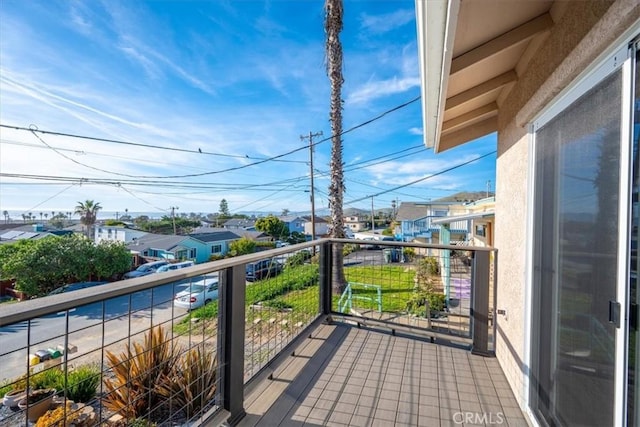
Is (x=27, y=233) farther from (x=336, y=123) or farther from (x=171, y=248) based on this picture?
(x=336, y=123)

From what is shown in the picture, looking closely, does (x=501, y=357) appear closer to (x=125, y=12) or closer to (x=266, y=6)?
(x=266, y=6)

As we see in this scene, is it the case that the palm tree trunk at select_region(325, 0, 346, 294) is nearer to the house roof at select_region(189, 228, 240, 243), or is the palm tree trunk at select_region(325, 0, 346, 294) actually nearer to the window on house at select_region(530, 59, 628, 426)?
the window on house at select_region(530, 59, 628, 426)

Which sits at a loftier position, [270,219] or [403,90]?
[403,90]

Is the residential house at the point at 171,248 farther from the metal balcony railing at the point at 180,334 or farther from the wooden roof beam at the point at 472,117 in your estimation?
the wooden roof beam at the point at 472,117

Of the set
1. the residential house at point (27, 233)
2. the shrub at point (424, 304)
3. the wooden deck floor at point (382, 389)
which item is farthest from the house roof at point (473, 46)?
the residential house at point (27, 233)

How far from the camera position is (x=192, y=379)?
1834 millimetres

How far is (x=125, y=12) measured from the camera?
9.77 meters

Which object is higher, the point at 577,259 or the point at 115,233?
the point at 577,259

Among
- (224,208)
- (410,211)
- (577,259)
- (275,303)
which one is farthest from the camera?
(224,208)

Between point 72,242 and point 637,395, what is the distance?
60.3 feet

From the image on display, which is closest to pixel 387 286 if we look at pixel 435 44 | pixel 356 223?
pixel 435 44

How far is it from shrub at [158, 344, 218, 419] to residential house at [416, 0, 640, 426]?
1793 millimetres

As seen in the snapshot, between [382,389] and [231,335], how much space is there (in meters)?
1.19

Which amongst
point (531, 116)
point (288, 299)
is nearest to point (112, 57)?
point (288, 299)
